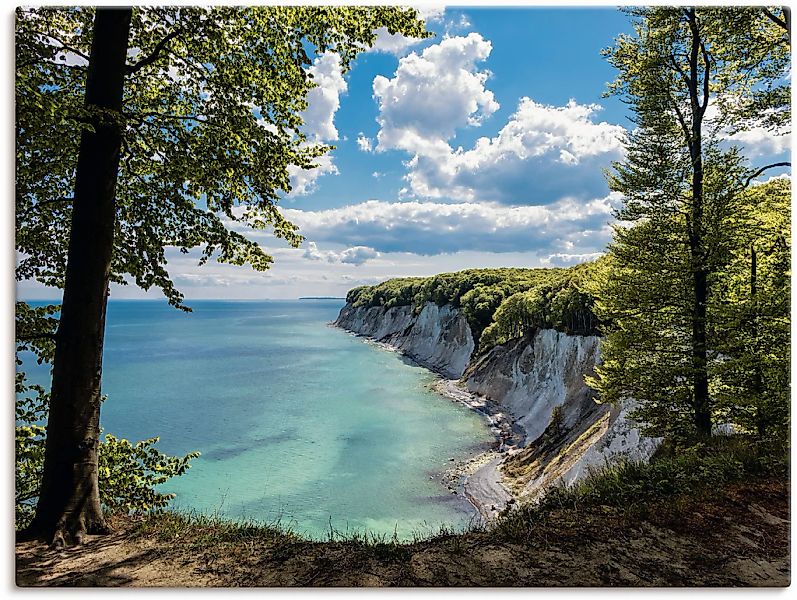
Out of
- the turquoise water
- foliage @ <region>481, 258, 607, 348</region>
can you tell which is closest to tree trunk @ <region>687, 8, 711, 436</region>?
the turquoise water

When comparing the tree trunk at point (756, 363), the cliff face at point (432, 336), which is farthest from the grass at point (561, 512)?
the cliff face at point (432, 336)

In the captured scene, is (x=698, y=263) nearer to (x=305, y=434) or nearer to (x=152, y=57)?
(x=152, y=57)

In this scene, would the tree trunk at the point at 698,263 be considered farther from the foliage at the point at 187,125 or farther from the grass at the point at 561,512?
the foliage at the point at 187,125

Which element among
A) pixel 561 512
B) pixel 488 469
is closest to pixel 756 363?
pixel 561 512

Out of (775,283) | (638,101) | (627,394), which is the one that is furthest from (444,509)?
(638,101)

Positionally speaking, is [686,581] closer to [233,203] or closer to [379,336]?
[233,203]

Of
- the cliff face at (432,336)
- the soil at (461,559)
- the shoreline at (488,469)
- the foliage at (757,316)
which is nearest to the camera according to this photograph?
the soil at (461,559)
